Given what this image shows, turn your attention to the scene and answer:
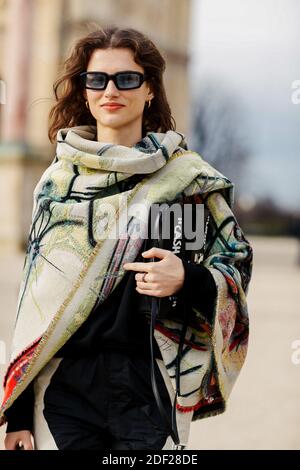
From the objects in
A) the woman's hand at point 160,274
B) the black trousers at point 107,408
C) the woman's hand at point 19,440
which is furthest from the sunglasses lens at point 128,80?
the woman's hand at point 19,440

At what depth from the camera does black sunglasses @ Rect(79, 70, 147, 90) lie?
3008 millimetres

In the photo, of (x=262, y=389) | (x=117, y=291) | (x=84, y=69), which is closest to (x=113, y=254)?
(x=117, y=291)

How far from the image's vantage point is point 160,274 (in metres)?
2.74

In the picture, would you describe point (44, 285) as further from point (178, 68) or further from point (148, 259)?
point (178, 68)

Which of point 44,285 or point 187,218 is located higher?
point 187,218

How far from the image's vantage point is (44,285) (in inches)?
115

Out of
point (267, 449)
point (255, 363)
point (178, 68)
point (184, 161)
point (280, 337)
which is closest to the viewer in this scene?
point (184, 161)

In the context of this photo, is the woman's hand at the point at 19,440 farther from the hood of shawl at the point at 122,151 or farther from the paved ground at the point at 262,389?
the paved ground at the point at 262,389

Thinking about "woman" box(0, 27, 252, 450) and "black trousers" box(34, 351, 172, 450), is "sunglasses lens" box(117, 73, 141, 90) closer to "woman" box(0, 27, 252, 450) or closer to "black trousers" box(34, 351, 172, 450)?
"woman" box(0, 27, 252, 450)

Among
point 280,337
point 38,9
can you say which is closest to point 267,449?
point 280,337

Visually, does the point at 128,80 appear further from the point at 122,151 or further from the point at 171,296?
the point at 171,296

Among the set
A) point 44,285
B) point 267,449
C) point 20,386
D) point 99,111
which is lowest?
point 267,449

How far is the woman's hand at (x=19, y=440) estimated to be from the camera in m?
2.91

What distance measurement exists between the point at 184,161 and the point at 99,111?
301 millimetres
